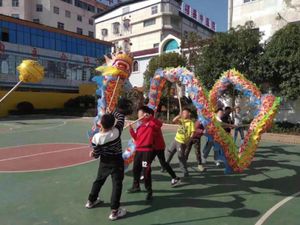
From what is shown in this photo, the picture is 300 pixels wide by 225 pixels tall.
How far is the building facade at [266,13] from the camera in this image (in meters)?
23.8

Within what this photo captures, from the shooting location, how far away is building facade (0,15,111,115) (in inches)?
1341

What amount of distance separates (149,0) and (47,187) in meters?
56.0

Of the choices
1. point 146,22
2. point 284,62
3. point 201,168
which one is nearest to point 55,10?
point 146,22

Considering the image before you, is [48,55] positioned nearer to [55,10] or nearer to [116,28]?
[55,10]

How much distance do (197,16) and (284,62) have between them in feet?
166

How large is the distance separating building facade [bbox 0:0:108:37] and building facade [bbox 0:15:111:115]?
19111 millimetres

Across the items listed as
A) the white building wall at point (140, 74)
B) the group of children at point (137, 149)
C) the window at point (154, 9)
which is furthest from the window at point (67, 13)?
the group of children at point (137, 149)

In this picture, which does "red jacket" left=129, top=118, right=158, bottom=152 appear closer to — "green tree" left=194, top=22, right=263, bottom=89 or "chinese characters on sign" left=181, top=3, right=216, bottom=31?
"green tree" left=194, top=22, right=263, bottom=89

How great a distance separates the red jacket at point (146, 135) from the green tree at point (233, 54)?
1437 cm

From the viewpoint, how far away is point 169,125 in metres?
21.7

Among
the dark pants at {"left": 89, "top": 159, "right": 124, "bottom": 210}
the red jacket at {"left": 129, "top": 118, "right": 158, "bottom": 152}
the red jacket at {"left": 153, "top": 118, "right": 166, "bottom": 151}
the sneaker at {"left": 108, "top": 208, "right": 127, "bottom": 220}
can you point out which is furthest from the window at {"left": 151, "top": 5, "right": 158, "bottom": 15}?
the sneaker at {"left": 108, "top": 208, "right": 127, "bottom": 220}

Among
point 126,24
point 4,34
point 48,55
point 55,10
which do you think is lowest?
point 48,55

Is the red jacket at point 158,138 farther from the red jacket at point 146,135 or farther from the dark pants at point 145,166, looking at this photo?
the dark pants at point 145,166

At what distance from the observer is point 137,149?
6.91 m
